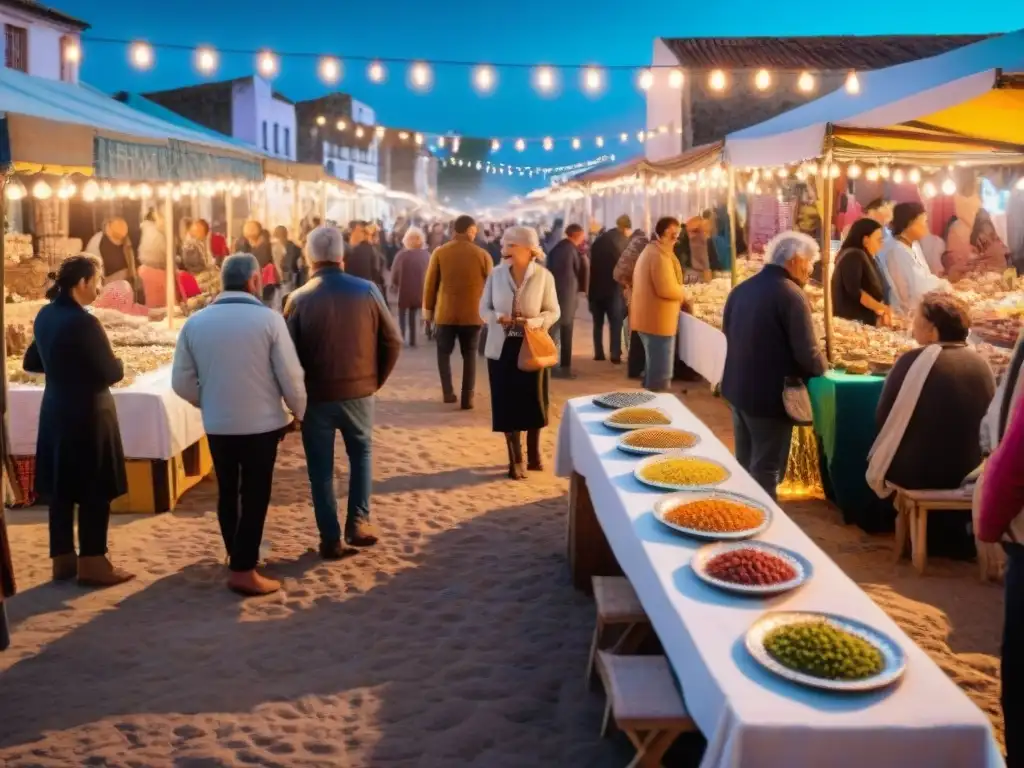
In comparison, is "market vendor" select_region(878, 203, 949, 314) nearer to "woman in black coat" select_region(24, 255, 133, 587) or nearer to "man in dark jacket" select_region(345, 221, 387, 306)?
"woman in black coat" select_region(24, 255, 133, 587)

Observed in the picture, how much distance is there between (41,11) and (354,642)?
746 inches

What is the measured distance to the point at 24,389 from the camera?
19.3 ft

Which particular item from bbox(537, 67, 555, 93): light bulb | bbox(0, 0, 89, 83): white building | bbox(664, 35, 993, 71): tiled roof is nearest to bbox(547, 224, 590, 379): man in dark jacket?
bbox(537, 67, 555, 93): light bulb

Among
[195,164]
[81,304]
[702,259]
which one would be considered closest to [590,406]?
[81,304]

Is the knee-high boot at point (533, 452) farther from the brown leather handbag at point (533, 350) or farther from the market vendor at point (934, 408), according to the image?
the market vendor at point (934, 408)

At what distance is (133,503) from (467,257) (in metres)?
3.49

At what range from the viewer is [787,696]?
2.06 meters

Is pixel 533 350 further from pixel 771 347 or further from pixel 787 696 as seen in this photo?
pixel 787 696

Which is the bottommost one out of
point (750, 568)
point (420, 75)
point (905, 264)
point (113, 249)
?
point (750, 568)

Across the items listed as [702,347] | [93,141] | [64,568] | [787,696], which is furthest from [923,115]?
[64,568]

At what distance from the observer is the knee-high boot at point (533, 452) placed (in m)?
6.58

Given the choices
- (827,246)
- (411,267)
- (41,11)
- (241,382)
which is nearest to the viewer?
(241,382)

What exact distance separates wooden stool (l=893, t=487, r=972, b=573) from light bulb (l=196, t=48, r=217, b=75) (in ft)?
24.5

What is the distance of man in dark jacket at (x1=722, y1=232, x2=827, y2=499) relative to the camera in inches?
181
